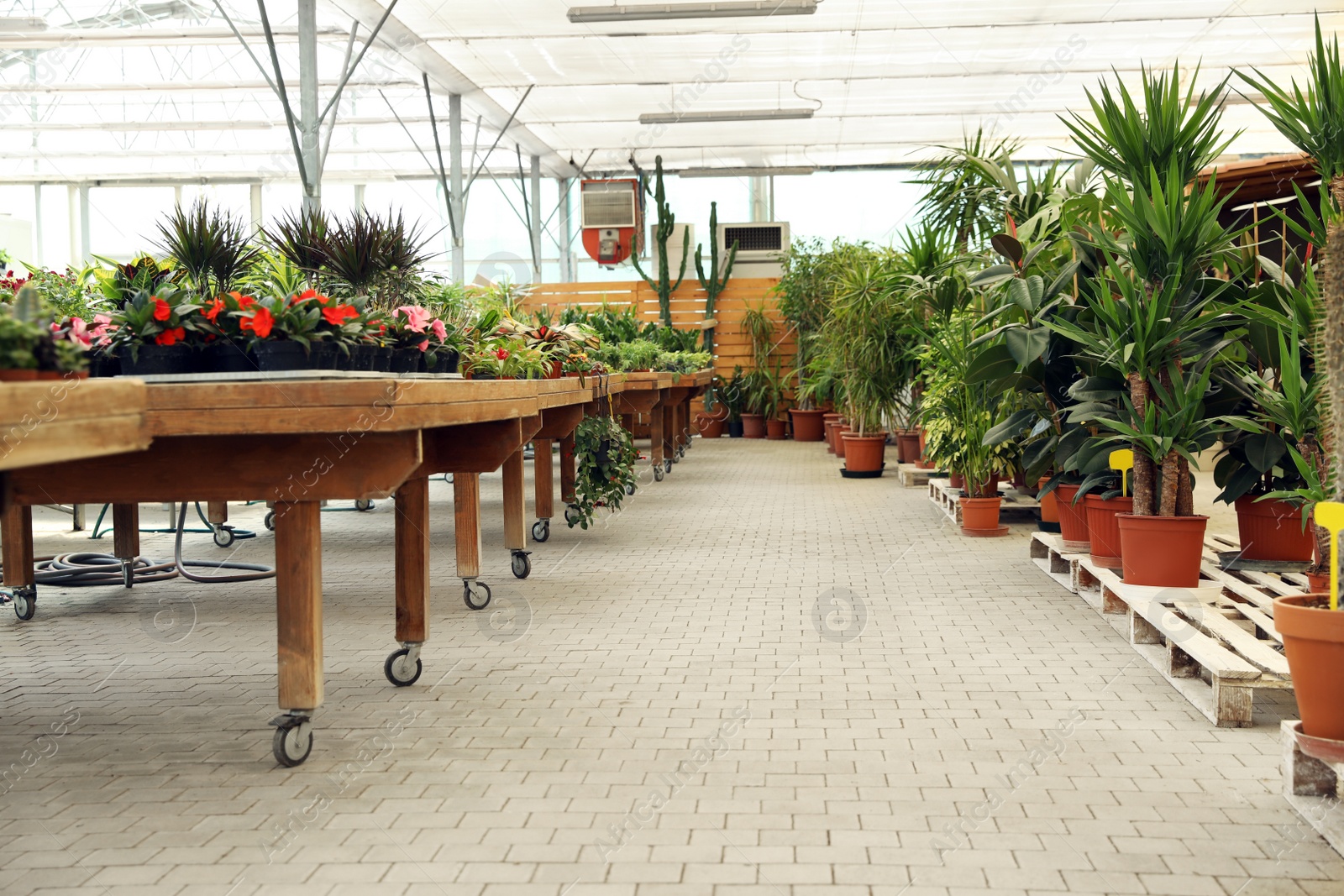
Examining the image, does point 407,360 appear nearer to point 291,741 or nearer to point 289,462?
point 289,462

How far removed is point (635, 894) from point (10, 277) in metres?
3.84

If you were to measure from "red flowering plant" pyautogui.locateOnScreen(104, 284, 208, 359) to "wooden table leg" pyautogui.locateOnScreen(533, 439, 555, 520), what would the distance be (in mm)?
3167

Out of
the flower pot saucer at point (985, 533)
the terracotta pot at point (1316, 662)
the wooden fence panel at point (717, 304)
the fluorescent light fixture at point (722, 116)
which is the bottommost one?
the flower pot saucer at point (985, 533)

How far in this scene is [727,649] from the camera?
3498 millimetres

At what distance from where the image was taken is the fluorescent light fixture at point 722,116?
1311 centimetres

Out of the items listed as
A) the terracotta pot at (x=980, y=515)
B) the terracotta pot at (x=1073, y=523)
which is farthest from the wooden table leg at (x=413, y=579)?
→ the terracotta pot at (x=980, y=515)

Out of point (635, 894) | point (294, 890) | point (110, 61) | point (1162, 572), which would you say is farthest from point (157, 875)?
point (110, 61)

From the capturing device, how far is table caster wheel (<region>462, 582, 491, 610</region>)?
4109mm

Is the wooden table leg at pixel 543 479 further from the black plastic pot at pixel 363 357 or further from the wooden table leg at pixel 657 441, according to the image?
the wooden table leg at pixel 657 441

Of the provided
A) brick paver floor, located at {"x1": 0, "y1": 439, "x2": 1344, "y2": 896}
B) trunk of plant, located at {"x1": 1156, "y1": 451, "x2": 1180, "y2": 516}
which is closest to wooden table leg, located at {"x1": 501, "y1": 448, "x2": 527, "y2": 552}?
brick paver floor, located at {"x1": 0, "y1": 439, "x2": 1344, "y2": 896}

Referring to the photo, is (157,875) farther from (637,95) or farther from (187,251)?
(637,95)

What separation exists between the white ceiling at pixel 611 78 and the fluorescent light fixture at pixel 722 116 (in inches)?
6.4

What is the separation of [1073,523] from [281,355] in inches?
133

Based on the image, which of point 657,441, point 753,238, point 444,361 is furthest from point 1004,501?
point 753,238
